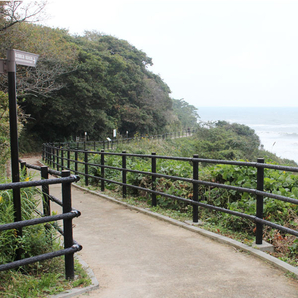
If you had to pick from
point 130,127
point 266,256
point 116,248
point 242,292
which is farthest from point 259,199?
point 130,127

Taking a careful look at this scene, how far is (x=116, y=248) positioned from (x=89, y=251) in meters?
0.35

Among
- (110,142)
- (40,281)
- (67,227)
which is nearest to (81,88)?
(110,142)

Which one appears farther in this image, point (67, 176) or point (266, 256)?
point (266, 256)

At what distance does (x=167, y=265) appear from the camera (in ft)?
12.9

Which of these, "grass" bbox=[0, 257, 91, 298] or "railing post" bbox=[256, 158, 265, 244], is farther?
"railing post" bbox=[256, 158, 265, 244]

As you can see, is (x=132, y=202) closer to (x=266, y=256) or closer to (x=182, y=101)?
(x=266, y=256)

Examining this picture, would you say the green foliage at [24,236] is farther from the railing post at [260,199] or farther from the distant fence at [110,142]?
the distant fence at [110,142]

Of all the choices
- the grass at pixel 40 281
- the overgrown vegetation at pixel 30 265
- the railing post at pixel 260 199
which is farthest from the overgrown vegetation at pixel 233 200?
the overgrown vegetation at pixel 30 265

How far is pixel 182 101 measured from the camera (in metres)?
111

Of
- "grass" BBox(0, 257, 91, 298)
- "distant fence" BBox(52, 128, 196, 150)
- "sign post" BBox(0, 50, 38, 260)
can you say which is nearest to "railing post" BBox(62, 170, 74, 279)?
"grass" BBox(0, 257, 91, 298)

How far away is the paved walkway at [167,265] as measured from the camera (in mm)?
3291

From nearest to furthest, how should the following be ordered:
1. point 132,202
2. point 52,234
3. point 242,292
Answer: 1. point 242,292
2. point 52,234
3. point 132,202

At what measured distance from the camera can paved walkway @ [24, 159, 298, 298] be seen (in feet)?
10.8

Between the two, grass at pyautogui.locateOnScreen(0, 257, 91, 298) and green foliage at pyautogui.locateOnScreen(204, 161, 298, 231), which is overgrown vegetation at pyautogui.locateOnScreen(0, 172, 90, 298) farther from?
green foliage at pyautogui.locateOnScreen(204, 161, 298, 231)
